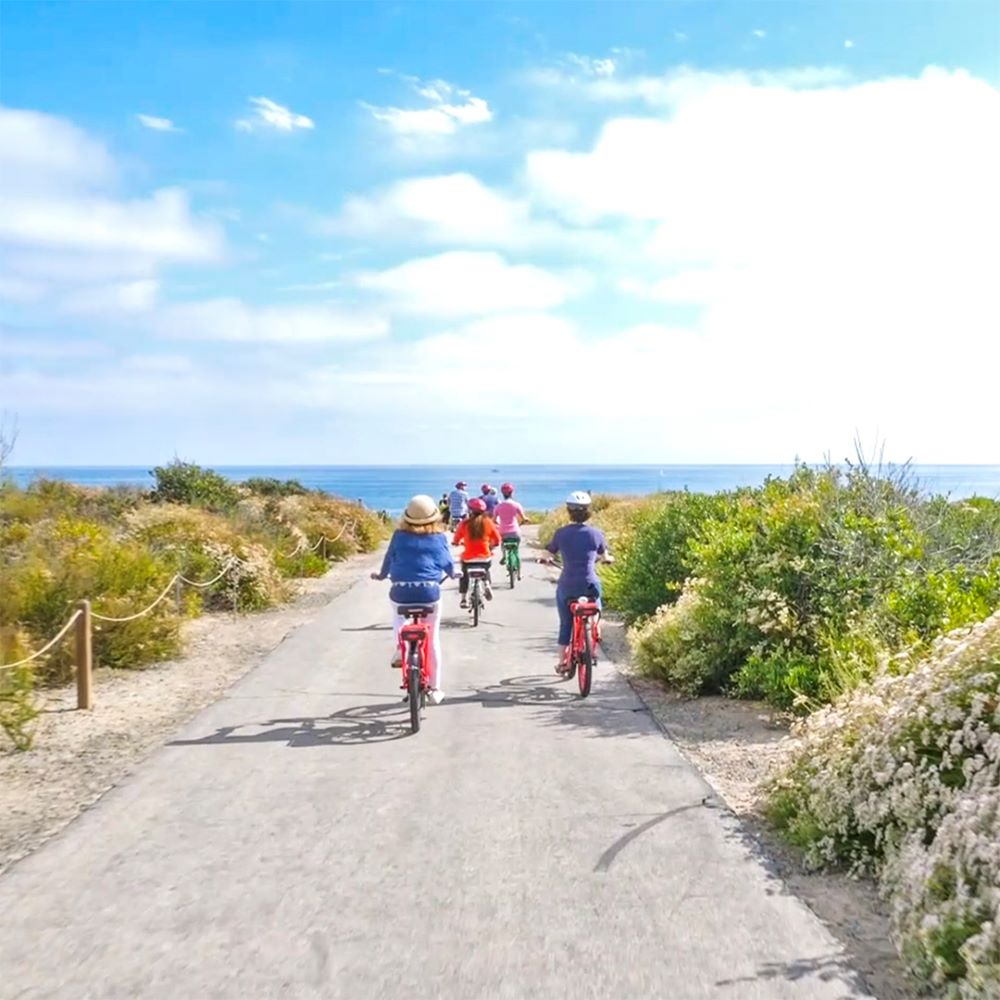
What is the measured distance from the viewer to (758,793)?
23.0 ft

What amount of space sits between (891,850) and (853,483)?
6.79 meters

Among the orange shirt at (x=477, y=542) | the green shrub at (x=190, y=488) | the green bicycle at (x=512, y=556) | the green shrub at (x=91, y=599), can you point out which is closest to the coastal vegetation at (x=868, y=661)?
the orange shirt at (x=477, y=542)

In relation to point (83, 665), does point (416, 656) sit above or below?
above

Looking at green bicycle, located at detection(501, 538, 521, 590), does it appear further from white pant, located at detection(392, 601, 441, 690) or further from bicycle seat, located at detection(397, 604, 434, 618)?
bicycle seat, located at detection(397, 604, 434, 618)

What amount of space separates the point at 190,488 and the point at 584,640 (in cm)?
2169

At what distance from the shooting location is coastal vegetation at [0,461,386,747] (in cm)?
1188

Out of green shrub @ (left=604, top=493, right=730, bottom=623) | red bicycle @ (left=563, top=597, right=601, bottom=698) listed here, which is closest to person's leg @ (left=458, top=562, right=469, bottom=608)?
green shrub @ (left=604, top=493, right=730, bottom=623)

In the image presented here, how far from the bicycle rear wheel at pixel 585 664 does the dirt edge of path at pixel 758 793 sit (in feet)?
2.08

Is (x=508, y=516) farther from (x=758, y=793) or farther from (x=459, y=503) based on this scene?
(x=758, y=793)

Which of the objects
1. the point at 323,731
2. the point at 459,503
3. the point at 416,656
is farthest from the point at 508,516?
the point at 323,731

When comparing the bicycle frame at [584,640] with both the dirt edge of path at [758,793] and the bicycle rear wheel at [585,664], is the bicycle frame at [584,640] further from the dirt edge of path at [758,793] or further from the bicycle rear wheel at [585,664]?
the dirt edge of path at [758,793]

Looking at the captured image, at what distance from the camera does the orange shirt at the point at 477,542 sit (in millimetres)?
14812

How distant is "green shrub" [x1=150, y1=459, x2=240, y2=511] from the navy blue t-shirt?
1907 centimetres

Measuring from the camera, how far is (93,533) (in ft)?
50.0
